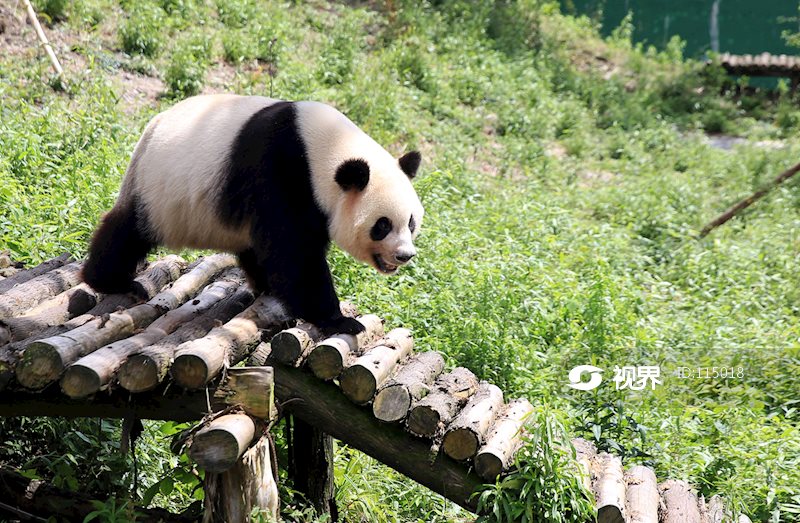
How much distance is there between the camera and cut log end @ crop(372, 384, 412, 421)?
3674mm

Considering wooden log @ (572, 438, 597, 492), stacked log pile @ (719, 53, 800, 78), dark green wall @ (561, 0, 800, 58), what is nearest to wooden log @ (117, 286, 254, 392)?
wooden log @ (572, 438, 597, 492)

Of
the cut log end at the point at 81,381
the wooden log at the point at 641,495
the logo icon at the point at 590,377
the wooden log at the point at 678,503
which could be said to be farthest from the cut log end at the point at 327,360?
the logo icon at the point at 590,377

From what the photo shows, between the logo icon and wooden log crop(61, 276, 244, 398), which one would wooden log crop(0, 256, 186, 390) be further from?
the logo icon

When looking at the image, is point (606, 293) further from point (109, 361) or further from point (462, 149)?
point (109, 361)

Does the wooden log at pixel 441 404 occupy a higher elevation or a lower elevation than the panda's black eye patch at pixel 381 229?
lower

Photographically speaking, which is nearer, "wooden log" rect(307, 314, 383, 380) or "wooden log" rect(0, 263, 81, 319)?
"wooden log" rect(307, 314, 383, 380)

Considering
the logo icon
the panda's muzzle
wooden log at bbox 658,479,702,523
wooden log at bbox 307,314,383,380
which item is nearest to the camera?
wooden log at bbox 307,314,383,380

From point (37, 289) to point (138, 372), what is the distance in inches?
49.1

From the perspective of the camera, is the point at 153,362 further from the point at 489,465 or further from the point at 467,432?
the point at 489,465

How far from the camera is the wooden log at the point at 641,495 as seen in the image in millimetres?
3703

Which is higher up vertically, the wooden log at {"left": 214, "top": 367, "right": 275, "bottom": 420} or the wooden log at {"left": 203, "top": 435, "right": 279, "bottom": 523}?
the wooden log at {"left": 214, "top": 367, "right": 275, "bottom": 420}

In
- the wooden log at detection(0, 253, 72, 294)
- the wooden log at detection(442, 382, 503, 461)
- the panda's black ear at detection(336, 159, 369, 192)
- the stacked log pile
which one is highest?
the panda's black ear at detection(336, 159, 369, 192)

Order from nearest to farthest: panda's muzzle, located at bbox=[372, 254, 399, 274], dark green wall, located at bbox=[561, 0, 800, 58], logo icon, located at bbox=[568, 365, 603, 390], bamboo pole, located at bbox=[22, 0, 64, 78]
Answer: panda's muzzle, located at bbox=[372, 254, 399, 274], logo icon, located at bbox=[568, 365, 603, 390], bamboo pole, located at bbox=[22, 0, 64, 78], dark green wall, located at bbox=[561, 0, 800, 58]

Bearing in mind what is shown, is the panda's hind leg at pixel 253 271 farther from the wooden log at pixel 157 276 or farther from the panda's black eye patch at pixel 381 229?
the panda's black eye patch at pixel 381 229
